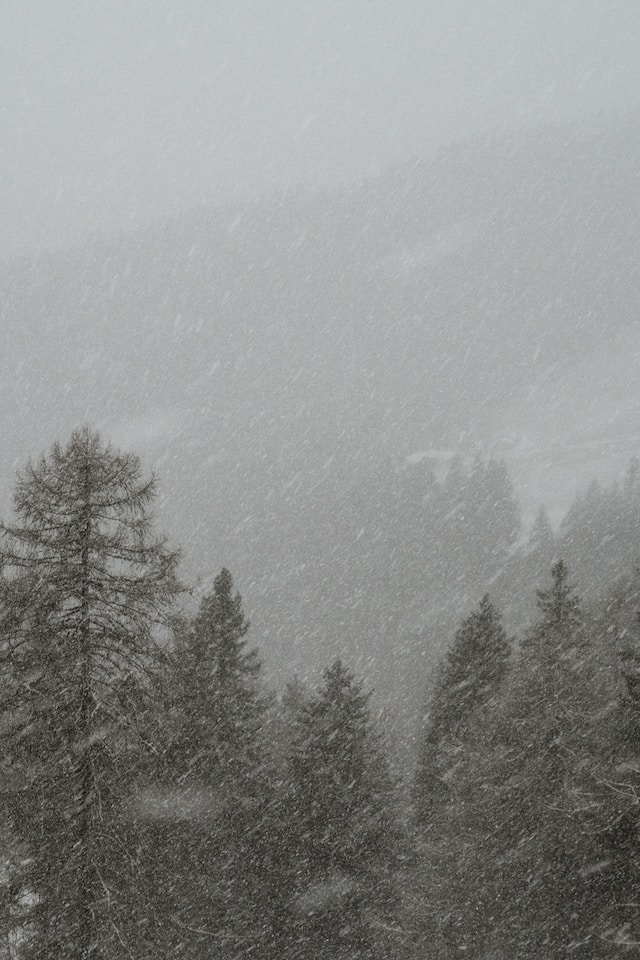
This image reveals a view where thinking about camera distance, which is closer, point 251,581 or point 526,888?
point 526,888

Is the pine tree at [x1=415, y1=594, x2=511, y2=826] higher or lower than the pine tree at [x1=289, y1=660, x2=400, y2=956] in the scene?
higher

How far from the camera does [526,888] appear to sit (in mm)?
13812

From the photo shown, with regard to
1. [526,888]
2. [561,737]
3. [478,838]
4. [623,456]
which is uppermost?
[623,456]

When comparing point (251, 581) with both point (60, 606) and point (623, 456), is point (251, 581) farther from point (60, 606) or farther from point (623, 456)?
point (623, 456)

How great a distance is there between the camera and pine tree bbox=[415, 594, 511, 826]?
1938 centimetres

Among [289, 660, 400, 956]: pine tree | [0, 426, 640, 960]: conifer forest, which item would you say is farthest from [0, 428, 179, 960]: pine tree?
[289, 660, 400, 956]: pine tree

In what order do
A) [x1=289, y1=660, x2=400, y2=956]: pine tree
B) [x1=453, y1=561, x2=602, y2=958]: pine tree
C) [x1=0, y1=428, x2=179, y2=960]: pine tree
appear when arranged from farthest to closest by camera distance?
[x1=289, y1=660, x2=400, y2=956]: pine tree
[x1=453, y1=561, x2=602, y2=958]: pine tree
[x1=0, y1=428, x2=179, y2=960]: pine tree

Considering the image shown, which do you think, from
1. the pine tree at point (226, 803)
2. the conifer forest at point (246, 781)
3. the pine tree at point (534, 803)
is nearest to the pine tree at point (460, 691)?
the conifer forest at point (246, 781)

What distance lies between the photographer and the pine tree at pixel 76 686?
323 inches

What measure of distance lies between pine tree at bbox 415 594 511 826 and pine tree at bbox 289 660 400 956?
4.61m

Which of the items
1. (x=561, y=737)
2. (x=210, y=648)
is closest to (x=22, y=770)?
(x=210, y=648)

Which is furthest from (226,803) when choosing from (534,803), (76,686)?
(76,686)

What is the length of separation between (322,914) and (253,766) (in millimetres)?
3240

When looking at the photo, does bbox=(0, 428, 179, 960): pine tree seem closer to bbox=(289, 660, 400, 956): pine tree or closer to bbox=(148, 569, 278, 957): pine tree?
bbox=(148, 569, 278, 957): pine tree
